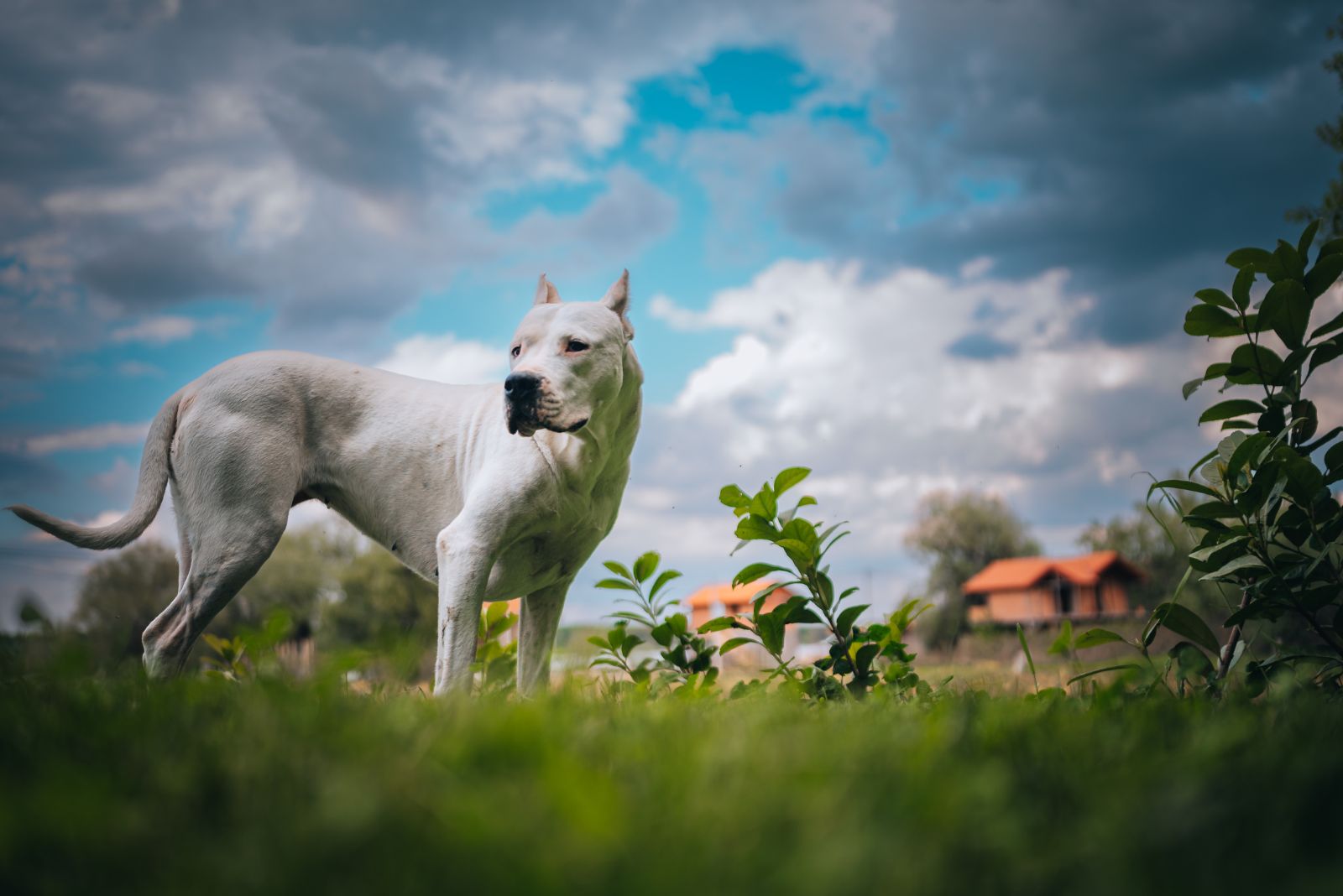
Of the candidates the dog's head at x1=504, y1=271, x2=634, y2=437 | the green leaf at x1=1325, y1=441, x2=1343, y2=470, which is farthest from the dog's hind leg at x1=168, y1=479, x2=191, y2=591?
the green leaf at x1=1325, y1=441, x2=1343, y2=470

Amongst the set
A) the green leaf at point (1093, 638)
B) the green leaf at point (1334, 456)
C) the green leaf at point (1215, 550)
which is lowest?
the green leaf at point (1093, 638)

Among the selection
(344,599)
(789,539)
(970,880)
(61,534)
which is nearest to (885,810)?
(970,880)

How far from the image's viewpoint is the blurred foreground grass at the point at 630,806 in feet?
2.87

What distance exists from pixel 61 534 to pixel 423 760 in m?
3.74

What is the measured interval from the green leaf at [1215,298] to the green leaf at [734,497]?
6.34 ft

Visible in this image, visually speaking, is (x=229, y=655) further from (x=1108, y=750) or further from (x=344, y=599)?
(x=344, y=599)

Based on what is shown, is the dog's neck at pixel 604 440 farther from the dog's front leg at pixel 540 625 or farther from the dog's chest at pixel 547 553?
the dog's front leg at pixel 540 625

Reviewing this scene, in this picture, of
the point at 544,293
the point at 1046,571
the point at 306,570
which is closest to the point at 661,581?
the point at 544,293

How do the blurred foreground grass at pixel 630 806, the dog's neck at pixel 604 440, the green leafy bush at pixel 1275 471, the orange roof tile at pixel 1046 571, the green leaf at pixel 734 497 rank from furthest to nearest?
1. the orange roof tile at pixel 1046 571
2. the dog's neck at pixel 604 440
3. the green leaf at pixel 734 497
4. the green leafy bush at pixel 1275 471
5. the blurred foreground grass at pixel 630 806

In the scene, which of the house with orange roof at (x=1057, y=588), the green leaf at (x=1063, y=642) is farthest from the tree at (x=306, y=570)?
the house with orange roof at (x=1057, y=588)

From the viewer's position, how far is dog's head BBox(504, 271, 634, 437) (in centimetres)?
346

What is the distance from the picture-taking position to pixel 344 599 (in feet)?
122

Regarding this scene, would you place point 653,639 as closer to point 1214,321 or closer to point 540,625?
point 540,625

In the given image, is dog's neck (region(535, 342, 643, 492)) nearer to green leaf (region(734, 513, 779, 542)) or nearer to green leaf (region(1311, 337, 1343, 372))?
green leaf (region(734, 513, 779, 542))
